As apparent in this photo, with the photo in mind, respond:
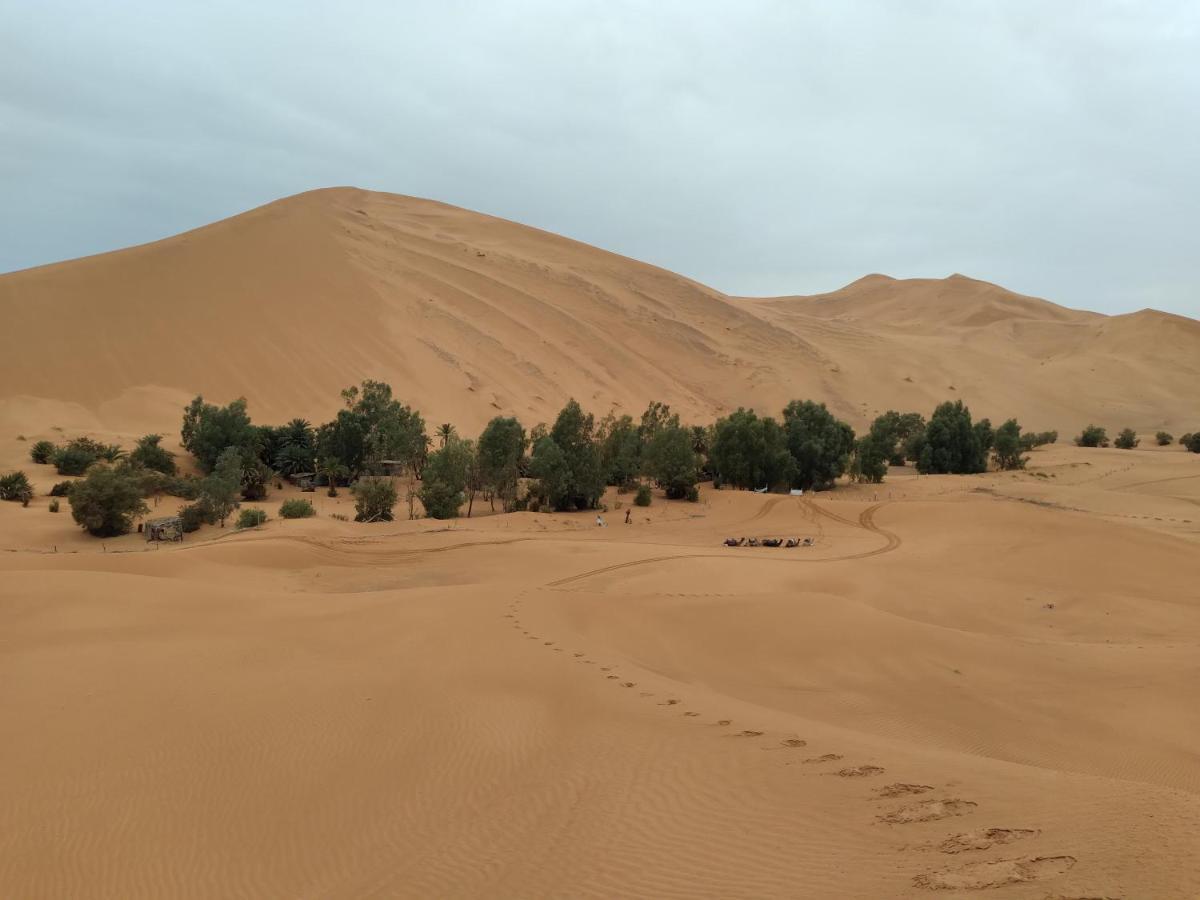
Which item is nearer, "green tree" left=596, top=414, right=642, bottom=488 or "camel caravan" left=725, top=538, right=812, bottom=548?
"camel caravan" left=725, top=538, right=812, bottom=548

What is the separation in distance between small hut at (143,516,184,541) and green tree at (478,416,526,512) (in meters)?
9.36

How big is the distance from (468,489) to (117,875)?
2359cm

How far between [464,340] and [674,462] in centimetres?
2670

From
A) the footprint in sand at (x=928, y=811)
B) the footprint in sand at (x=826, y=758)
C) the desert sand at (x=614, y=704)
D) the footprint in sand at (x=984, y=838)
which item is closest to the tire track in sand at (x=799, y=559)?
the desert sand at (x=614, y=704)

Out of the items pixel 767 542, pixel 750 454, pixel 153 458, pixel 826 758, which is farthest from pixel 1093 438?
pixel 826 758

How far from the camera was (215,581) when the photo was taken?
14867 mm

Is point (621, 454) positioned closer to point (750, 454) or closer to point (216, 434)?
point (750, 454)

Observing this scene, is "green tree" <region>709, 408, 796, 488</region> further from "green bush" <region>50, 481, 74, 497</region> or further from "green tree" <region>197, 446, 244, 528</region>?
"green bush" <region>50, 481, 74, 497</region>

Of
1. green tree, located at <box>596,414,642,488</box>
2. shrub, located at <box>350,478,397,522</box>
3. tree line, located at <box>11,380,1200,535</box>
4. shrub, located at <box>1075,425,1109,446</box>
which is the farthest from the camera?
shrub, located at <box>1075,425,1109,446</box>

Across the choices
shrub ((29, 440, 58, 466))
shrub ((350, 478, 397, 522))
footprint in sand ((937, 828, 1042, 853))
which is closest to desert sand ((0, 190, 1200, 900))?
footprint in sand ((937, 828, 1042, 853))

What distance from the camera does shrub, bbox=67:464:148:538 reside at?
20406mm

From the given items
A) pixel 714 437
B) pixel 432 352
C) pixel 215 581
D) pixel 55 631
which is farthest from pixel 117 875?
pixel 432 352

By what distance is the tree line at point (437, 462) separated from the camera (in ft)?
77.4

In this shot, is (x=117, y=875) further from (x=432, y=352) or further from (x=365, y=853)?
(x=432, y=352)
